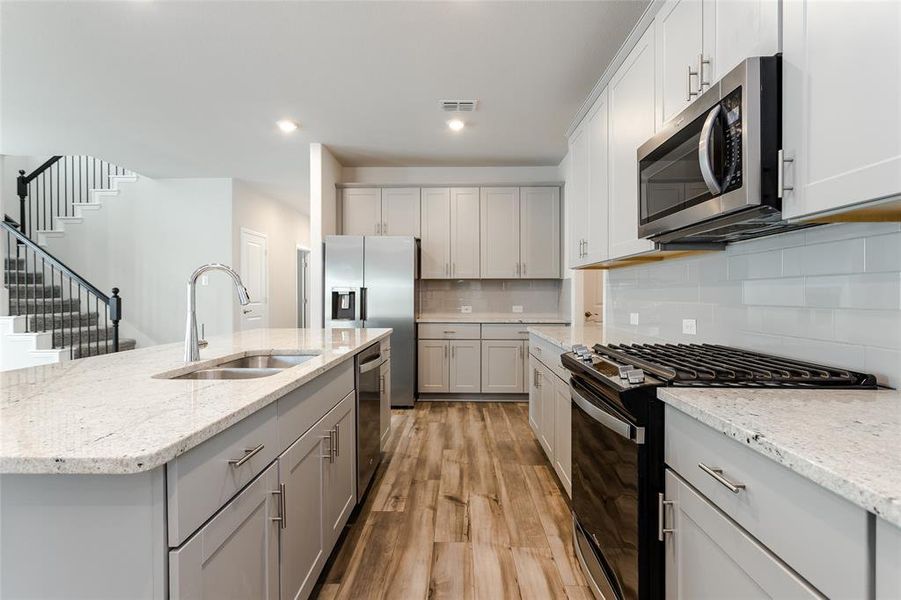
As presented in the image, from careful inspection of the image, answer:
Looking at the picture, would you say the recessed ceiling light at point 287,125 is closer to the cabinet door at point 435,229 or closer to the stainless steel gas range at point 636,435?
the cabinet door at point 435,229

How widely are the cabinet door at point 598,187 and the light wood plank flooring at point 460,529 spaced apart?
4.95ft

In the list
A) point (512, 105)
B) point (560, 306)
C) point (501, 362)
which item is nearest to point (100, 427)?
point (512, 105)

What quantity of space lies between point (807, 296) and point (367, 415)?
2096 mm

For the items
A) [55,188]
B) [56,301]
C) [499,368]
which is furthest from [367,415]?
[55,188]

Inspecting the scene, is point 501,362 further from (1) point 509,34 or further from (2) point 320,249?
(1) point 509,34

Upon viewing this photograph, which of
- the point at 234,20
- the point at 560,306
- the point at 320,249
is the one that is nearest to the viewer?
the point at 234,20

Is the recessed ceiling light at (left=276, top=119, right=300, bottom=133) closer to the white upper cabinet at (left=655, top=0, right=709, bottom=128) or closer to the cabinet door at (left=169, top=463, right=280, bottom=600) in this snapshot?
the white upper cabinet at (left=655, top=0, right=709, bottom=128)

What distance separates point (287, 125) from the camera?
12.9 feet

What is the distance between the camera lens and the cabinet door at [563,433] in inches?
89.3

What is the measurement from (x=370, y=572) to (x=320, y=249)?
330cm

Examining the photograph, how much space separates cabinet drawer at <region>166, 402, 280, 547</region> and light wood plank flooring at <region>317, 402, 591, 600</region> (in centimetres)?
92

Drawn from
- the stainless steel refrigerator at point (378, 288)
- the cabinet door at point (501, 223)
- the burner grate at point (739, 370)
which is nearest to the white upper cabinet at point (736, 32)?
the burner grate at point (739, 370)

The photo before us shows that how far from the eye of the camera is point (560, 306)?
201 inches

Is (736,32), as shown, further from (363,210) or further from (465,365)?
(363,210)
